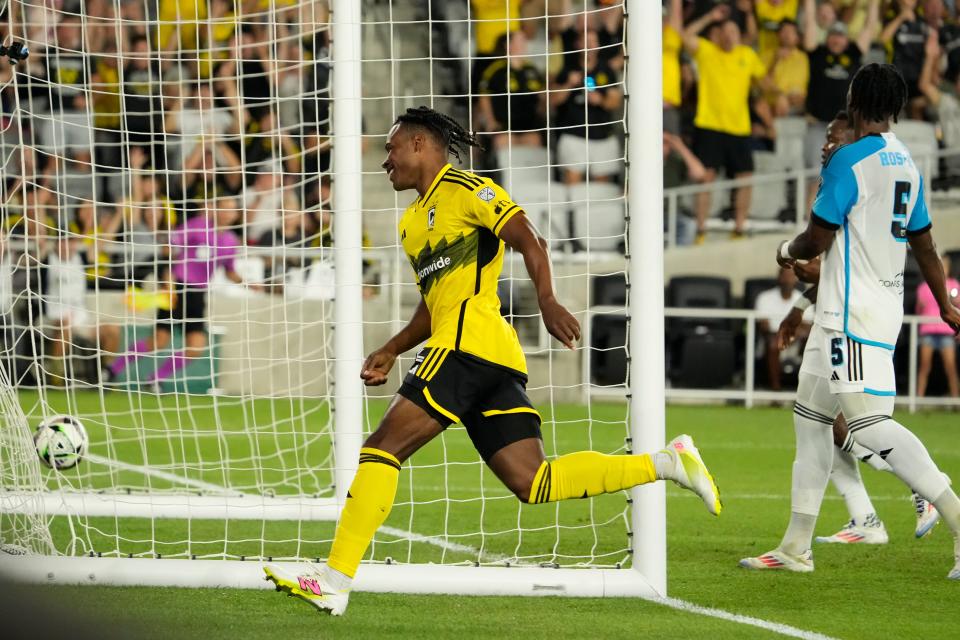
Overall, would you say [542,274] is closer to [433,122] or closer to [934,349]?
[433,122]

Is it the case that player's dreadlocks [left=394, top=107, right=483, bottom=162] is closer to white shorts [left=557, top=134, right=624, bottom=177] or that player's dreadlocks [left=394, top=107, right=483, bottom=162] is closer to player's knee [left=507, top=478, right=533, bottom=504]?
player's knee [left=507, top=478, right=533, bottom=504]

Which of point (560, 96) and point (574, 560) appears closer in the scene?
point (574, 560)

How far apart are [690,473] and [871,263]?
1432mm

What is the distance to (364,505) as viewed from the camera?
478cm

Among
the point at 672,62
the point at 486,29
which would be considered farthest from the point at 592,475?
the point at 672,62

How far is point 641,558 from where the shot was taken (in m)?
5.51

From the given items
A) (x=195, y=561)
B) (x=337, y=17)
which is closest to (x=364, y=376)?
(x=195, y=561)

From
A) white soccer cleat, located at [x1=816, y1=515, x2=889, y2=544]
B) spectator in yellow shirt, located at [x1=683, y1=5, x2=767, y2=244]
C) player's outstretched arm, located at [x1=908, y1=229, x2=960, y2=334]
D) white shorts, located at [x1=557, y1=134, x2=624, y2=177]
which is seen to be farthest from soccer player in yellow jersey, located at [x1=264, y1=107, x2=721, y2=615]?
spectator in yellow shirt, located at [x1=683, y1=5, x2=767, y2=244]

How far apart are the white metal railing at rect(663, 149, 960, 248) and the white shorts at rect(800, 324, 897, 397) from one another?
11.5 m

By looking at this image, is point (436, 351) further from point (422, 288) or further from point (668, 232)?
point (668, 232)

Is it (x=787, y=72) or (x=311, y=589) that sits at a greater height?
(x=787, y=72)

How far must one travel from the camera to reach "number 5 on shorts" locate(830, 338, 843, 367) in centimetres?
565

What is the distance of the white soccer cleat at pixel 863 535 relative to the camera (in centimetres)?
711

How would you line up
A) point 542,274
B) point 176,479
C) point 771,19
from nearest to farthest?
1. point 542,274
2. point 176,479
3. point 771,19
